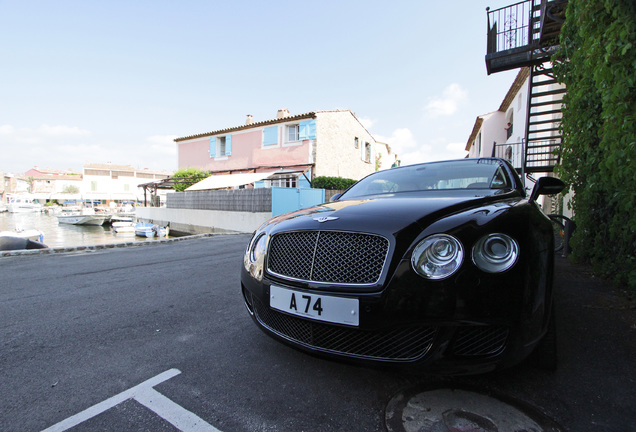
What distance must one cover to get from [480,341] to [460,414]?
0.40 m

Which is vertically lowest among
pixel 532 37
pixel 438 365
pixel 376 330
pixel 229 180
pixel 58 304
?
pixel 58 304

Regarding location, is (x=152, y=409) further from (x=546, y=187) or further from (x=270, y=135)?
(x=270, y=135)

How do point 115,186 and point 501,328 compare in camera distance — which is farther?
point 115,186

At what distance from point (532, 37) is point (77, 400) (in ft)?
29.4

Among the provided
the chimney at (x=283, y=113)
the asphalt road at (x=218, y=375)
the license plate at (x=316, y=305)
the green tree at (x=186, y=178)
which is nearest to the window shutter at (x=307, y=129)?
the chimney at (x=283, y=113)

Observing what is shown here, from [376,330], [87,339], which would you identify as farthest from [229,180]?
[376,330]

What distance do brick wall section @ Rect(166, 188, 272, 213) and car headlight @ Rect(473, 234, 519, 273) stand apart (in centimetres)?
1102

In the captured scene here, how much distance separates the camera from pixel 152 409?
1518mm

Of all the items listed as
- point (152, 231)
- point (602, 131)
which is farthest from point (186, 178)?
point (602, 131)

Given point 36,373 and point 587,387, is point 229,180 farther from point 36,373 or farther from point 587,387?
point 587,387

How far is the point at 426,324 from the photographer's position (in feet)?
4.42

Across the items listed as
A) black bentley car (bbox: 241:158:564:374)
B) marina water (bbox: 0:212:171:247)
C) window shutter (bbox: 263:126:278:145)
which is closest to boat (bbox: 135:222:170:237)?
marina water (bbox: 0:212:171:247)

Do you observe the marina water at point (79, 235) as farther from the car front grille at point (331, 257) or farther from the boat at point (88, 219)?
the car front grille at point (331, 257)

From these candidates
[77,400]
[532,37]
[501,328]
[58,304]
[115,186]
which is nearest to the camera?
[501,328]
